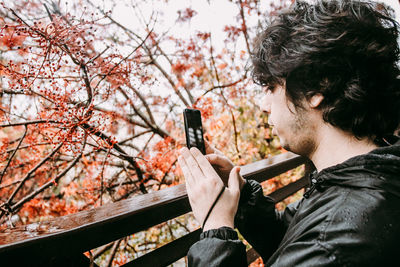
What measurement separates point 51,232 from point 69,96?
5.69 ft

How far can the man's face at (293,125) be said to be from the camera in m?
1.16

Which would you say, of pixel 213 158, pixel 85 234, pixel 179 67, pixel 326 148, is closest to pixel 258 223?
pixel 213 158

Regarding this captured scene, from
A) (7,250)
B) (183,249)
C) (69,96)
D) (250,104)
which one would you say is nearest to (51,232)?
(7,250)

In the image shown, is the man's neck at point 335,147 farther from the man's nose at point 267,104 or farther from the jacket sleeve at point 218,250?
the jacket sleeve at point 218,250

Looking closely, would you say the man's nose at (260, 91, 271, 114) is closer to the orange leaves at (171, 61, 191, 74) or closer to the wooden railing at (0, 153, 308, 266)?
the wooden railing at (0, 153, 308, 266)

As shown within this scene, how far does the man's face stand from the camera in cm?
116

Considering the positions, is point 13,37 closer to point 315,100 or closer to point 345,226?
point 315,100

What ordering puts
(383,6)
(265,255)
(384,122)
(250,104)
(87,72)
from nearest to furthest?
(384,122), (383,6), (265,255), (87,72), (250,104)

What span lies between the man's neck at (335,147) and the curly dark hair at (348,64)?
0.12 ft

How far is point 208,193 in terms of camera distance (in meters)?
0.94

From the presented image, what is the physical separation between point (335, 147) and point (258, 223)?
0.68 metres

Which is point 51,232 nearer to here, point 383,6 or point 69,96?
point 69,96

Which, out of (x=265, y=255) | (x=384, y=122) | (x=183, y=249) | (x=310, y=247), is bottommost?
(x=265, y=255)

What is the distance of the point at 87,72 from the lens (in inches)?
83.1
